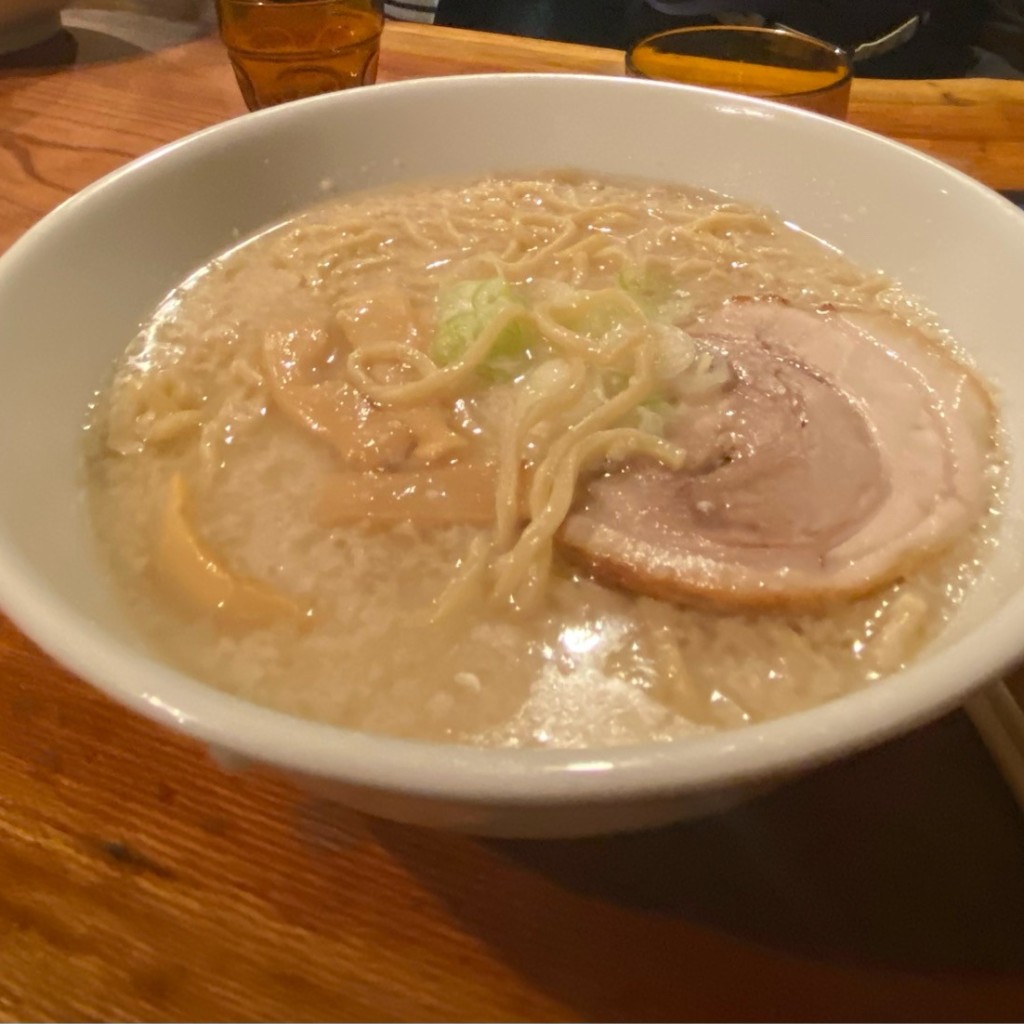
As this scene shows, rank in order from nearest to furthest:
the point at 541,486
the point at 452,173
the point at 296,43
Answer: the point at 541,486, the point at 452,173, the point at 296,43

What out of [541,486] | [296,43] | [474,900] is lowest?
[474,900]


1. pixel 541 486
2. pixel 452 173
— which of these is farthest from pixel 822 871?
pixel 452 173

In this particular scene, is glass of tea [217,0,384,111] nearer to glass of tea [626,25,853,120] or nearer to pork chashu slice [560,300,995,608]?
glass of tea [626,25,853,120]

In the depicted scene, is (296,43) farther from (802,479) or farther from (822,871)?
(822,871)

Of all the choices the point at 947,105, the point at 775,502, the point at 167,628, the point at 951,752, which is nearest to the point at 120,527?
the point at 167,628

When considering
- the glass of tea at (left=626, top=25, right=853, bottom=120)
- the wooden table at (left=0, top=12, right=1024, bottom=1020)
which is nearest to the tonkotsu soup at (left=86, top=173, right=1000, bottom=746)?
the wooden table at (left=0, top=12, right=1024, bottom=1020)

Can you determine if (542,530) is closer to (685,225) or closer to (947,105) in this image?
(685,225)

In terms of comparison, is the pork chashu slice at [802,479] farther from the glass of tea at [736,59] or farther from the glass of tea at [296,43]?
the glass of tea at [296,43]

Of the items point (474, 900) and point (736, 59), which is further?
point (736, 59)
